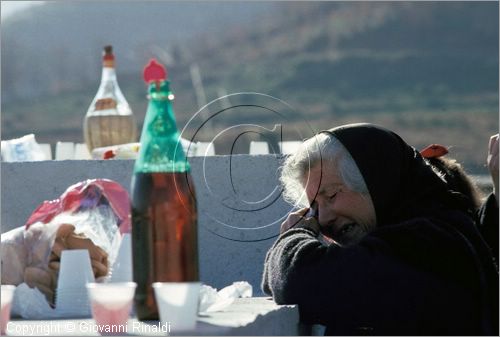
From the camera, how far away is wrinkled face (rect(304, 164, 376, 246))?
3.38 m

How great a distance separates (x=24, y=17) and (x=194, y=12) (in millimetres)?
9676

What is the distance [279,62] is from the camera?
5350cm

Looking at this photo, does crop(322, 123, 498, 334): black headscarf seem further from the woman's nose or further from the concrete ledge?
the concrete ledge

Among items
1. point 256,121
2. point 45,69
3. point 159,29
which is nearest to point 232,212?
point 256,121

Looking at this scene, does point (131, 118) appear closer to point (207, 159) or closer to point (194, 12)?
point (207, 159)

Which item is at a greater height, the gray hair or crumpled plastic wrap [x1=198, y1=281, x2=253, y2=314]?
the gray hair

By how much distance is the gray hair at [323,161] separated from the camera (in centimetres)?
339

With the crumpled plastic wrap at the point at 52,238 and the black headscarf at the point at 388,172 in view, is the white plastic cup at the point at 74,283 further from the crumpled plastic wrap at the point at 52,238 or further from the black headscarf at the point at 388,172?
the black headscarf at the point at 388,172

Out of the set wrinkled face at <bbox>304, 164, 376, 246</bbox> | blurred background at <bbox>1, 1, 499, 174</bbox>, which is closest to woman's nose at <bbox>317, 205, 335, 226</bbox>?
wrinkled face at <bbox>304, 164, 376, 246</bbox>

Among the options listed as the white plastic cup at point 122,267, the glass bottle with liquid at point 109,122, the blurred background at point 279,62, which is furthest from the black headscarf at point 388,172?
the blurred background at point 279,62

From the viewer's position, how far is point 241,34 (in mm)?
60250

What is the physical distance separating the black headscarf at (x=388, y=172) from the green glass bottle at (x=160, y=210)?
0.99 meters

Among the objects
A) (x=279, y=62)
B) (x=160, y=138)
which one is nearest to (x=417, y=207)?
(x=160, y=138)

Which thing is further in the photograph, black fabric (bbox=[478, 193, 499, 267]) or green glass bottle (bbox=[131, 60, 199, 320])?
black fabric (bbox=[478, 193, 499, 267])
